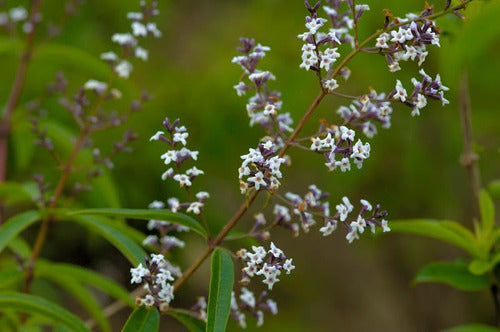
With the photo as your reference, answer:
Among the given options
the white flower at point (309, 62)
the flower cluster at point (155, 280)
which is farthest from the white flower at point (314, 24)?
the flower cluster at point (155, 280)

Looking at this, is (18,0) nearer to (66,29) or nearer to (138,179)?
(66,29)

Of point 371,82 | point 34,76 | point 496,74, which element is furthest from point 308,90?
point 34,76

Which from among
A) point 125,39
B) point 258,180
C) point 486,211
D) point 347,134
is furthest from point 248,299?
point 125,39

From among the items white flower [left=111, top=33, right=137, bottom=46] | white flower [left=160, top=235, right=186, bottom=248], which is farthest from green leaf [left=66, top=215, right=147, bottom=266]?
white flower [left=111, top=33, right=137, bottom=46]

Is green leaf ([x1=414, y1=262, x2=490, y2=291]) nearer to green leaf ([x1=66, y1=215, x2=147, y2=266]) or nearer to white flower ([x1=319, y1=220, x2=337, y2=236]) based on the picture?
white flower ([x1=319, y1=220, x2=337, y2=236])

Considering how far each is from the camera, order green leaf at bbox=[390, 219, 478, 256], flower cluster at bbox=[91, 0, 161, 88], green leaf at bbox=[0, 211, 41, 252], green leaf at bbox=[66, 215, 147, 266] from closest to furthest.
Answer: green leaf at bbox=[66, 215, 147, 266], green leaf at bbox=[0, 211, 41, 252], green leaf at bbox=[390, 219, 478, 256], flower cluster at bbox=[91, 0, 161, 88]

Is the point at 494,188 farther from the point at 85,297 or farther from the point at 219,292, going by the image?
the point at 85,297
